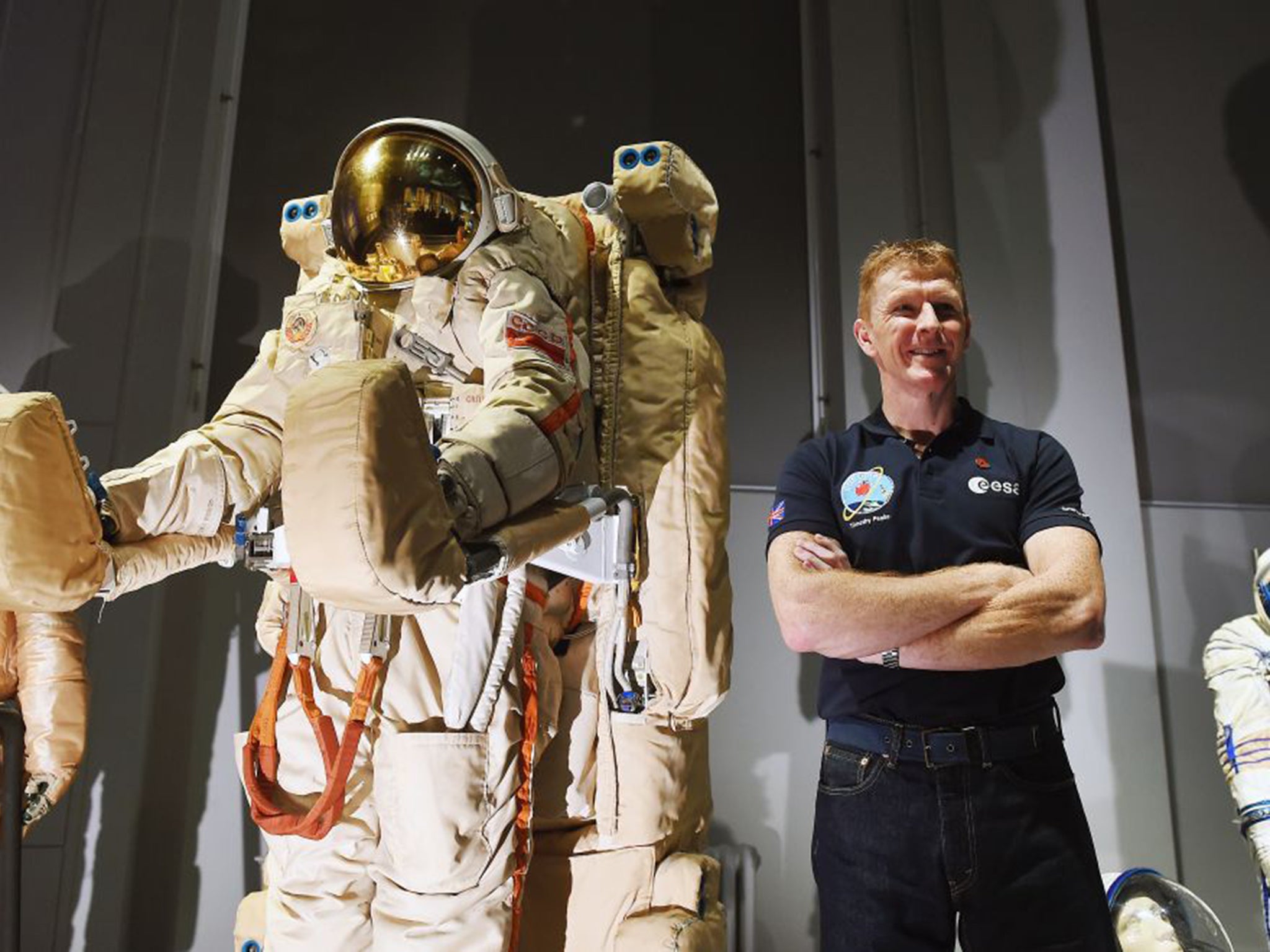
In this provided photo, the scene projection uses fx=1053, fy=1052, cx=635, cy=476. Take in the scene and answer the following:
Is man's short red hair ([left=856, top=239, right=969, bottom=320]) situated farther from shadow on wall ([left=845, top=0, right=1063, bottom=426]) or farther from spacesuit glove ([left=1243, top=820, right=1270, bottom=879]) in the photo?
spacesuit glove ([left=1243, top=820, right=1270, bottom=879])

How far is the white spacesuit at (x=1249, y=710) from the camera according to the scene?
2262 millimetres

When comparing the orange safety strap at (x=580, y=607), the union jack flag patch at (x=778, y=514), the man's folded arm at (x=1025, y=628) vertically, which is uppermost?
the union jack flag patch at (x=778, y=514)

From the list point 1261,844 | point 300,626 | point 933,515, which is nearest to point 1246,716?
point 1261,844

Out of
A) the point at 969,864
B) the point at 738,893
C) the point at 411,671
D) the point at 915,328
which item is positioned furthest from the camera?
the point at 738,893

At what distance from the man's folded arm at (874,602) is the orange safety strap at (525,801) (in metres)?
0.53

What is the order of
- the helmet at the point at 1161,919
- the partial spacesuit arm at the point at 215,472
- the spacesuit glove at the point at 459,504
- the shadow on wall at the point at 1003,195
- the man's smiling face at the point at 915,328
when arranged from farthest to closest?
1. the shadow on wall at the point at 1003,195
2. the helmet at the point at 1161,919
3. the partial spacesuit arm at the point at 215,472
4. the man's smiling face at the point at 915,328
5. the spacesuit glove at the point at 459,504

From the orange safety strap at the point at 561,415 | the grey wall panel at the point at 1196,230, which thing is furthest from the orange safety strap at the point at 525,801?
the grey wall panel at the point at 1196,230

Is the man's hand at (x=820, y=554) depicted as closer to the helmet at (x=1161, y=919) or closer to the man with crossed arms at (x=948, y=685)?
the man with crossed arms at (x=948, y=685)

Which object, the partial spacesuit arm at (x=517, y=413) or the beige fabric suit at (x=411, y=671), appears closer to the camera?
the partial spacesuit arm at (x=517, y=413)

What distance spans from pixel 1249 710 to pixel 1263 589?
32cm

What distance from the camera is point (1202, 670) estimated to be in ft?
9.32

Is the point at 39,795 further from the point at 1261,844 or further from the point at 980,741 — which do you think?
the point at 1261,844

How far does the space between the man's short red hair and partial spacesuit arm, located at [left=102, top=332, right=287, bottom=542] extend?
45.2 inches

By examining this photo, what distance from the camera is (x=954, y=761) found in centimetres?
147
